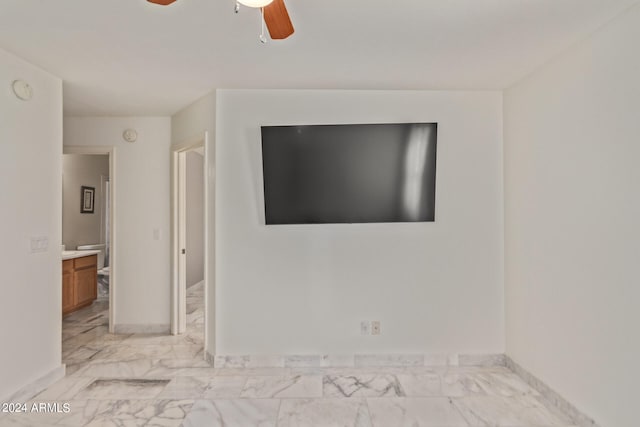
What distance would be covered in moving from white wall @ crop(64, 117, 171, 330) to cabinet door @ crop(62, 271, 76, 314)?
0.99m

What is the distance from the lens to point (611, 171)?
2.03m

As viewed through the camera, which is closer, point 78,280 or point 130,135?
point 130,135

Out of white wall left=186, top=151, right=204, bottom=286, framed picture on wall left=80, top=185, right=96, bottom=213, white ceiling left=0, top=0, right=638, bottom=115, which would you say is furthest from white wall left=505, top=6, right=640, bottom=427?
framed picture on wall left=80, top=185, right=96, bottom=213

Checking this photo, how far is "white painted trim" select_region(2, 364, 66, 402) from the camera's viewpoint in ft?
8.17

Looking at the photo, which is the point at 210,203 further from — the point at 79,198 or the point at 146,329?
the point at 79,198

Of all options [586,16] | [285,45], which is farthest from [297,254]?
[586,16]

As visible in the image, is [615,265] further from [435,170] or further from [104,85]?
[104,85]

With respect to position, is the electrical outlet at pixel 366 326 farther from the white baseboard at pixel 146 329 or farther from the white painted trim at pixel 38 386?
the white painted trim at pixel 38 386

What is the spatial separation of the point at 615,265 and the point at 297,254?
2.10m

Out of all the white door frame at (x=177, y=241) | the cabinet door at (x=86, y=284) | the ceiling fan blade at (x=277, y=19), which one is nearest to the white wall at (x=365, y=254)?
the white door frame at (x=177, y=241)

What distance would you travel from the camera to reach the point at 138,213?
3.99 meters

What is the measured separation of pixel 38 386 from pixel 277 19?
9.70 feet

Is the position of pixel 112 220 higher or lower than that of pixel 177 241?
higher

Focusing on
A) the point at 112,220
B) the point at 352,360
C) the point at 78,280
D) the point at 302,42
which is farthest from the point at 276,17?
the point at 78,280
